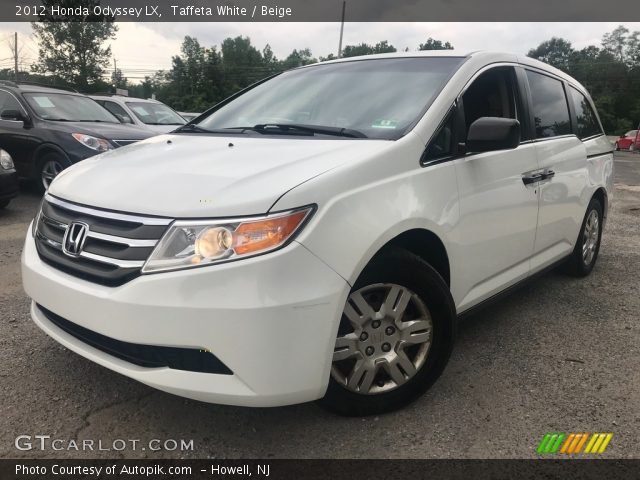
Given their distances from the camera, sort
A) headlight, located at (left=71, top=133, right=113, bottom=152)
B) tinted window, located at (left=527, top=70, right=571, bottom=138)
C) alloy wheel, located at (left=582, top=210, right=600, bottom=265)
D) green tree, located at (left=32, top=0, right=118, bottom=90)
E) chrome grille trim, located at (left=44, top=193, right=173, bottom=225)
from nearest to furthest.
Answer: chrome grille trim, located at (left=44, top=193, right=173, bottom=225) < tinted window, located at (left=527, top=70, right=571, bottom=138) < alloy wheel, located at (left=582, top=210, right=600, bottom=265) < headlight, located at (left=71, top=133, right=113, bottom=152) < green tree, located at (left=32, top=0, right=118, bottom=90)

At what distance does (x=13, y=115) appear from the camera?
23.3 ft

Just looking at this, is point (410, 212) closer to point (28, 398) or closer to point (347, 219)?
point (347, 219)

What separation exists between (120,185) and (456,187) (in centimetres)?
153

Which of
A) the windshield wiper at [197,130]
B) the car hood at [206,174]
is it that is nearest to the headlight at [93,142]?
the windshield wiper at [197,130]

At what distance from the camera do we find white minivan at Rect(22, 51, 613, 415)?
186 cm

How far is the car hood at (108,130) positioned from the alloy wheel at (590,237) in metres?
5.72

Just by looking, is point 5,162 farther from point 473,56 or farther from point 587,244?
point 587,244

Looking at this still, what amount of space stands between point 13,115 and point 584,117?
22.7 ft

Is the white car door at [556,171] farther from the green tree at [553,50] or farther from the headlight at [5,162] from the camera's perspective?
the green tree at [553,50]

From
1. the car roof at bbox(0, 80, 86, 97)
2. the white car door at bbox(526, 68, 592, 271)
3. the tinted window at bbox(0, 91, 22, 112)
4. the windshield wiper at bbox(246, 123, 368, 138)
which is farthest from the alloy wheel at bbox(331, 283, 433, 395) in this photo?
the car roof at bbox(0, 80, 86, 97)

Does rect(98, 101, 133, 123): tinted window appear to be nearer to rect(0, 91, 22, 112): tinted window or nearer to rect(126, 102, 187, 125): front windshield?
rect(126, 102, 187, 125): front windshield

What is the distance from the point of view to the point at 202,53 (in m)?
73.2

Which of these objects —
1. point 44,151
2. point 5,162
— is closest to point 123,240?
point 5,162

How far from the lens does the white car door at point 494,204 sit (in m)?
2.66
